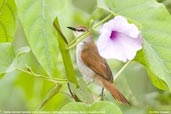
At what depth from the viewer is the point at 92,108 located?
136cm

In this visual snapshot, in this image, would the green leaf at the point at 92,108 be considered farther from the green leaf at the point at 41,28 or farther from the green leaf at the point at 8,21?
the green leaf at the point at 8,21

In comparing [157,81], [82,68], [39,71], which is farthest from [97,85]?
[157,81]

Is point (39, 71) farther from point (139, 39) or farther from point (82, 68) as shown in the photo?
point (139, 39)

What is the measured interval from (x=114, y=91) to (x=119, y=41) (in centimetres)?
69

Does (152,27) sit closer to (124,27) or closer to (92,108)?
(124,27)

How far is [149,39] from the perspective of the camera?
1405 millimetres

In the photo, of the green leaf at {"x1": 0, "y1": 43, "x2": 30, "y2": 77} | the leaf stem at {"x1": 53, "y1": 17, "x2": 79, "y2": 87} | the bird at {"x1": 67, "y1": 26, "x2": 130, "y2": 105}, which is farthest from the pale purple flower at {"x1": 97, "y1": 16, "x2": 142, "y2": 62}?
the bird at {"x1": 67, "y1": 26, "x2": 130, "y2": 105}

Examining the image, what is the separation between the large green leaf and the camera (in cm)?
138

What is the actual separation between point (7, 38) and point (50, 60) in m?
0.34

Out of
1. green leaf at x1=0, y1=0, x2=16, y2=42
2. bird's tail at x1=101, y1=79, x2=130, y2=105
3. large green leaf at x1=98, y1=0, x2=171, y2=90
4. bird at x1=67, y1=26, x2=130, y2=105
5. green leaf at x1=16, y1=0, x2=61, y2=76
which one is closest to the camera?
green leaf at x1=16, y1=0, x2=61, y2=76

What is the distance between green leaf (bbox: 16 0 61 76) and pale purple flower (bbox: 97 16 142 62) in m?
0.13

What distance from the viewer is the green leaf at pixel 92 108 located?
1337 mm

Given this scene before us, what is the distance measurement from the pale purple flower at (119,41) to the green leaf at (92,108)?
0.11 m

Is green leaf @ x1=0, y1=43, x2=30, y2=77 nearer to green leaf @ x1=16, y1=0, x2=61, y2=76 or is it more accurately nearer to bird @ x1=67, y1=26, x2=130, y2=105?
green leaf @ x1=16, y1=0, x2=61, y2=76
